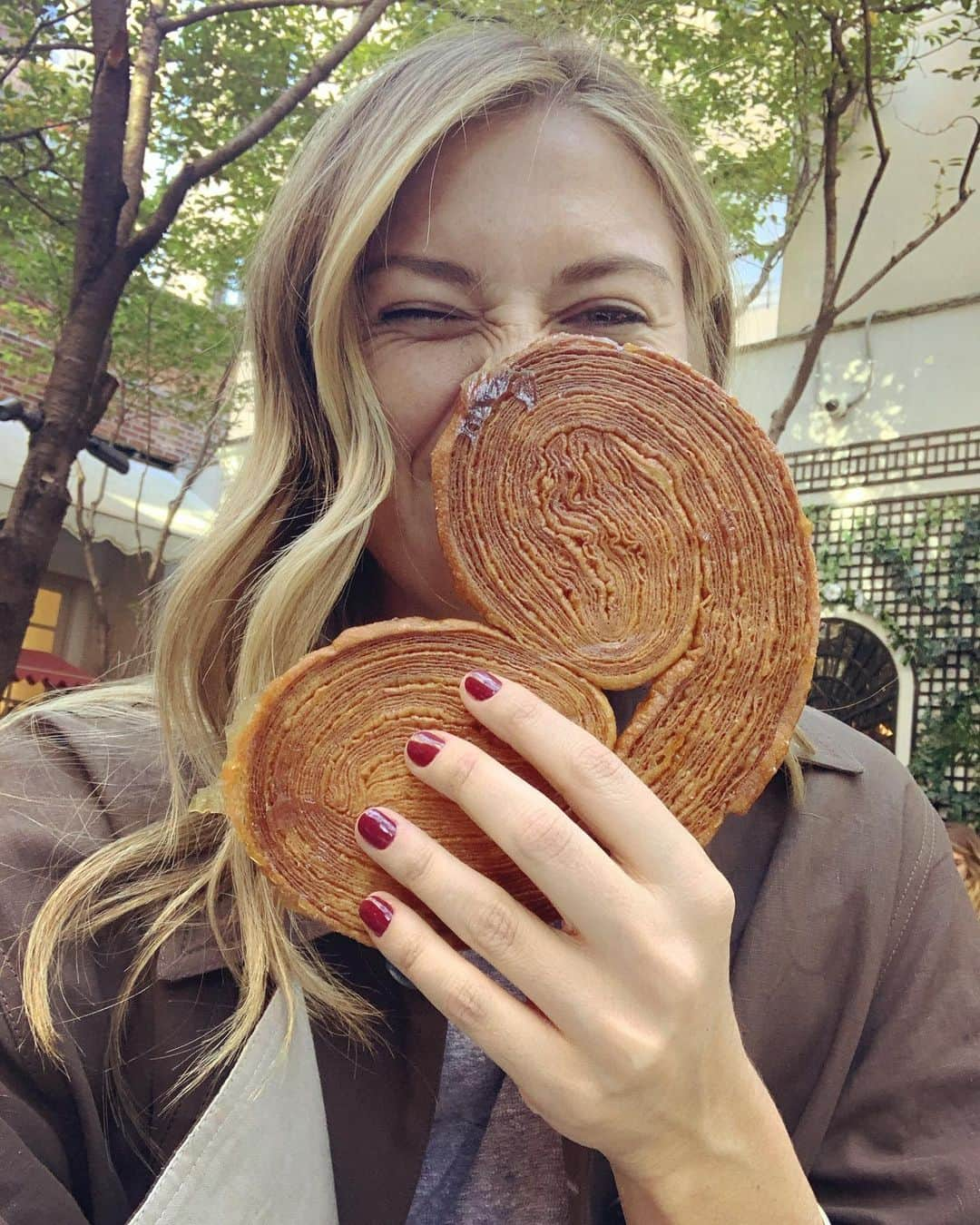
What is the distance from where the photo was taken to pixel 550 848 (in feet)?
2.93

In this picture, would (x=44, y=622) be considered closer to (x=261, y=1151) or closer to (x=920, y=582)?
(x=920, y=582)

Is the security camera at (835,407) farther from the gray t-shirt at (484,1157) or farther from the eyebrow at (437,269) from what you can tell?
the gray t-shirt at (484,1157)

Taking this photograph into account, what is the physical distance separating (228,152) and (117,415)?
22.0 feet

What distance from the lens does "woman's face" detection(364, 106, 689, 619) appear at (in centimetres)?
127

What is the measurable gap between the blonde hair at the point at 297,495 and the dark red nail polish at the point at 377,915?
321 millimetres

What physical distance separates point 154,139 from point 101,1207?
6.47 m

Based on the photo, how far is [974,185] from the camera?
26.0 ft

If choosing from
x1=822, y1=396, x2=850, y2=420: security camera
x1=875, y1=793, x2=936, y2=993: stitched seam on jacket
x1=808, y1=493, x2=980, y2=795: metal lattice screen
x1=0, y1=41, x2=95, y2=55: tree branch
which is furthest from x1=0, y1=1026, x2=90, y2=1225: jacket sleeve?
x1=822, y1=396, x2=850, y2=420: security camera

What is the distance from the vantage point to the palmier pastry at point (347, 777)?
100cm

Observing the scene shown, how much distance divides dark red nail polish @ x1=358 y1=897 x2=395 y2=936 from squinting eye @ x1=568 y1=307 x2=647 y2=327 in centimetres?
81

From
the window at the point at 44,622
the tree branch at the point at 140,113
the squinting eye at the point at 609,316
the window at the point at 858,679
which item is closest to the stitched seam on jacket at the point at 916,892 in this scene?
the squinting eye at the point at 609,316

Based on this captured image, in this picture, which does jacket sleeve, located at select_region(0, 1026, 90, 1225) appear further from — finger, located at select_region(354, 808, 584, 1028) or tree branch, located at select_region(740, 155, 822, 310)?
tree branch, located at select_region(740, 155, 822, 310)

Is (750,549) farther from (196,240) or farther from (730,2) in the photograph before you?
(196,240)

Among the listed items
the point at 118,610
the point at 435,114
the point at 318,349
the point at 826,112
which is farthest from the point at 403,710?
the point at 118,610
